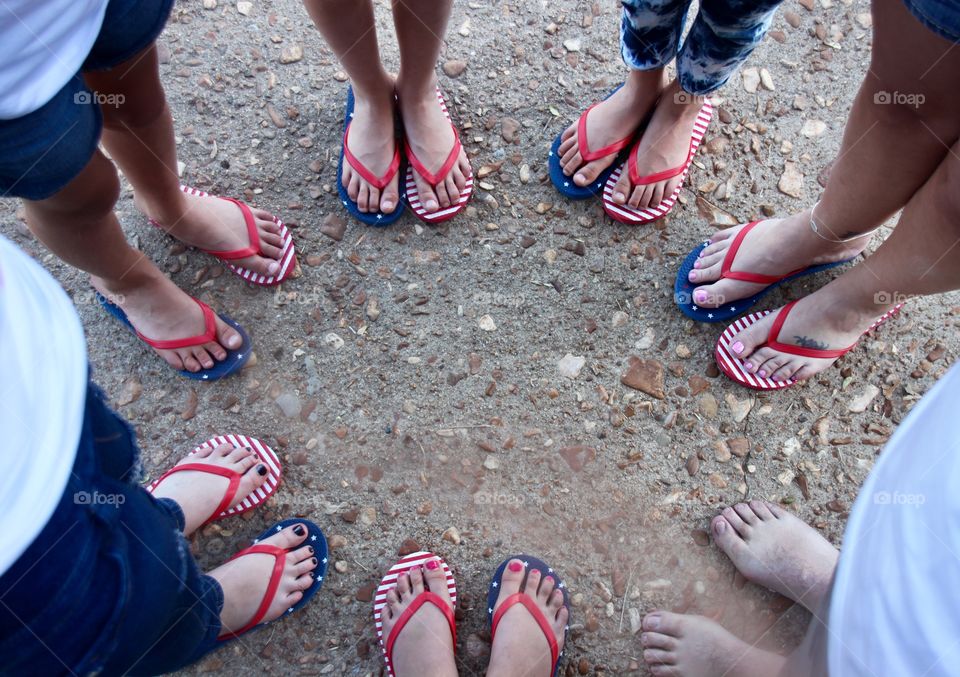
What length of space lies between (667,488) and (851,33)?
195cm

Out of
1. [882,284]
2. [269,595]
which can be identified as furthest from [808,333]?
[269,595]

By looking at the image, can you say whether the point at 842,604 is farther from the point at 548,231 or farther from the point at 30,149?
the point at 548,231

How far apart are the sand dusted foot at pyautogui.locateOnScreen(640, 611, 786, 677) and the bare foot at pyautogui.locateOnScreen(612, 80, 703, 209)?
1.32 meters

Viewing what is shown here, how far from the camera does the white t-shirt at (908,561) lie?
1.68 ft

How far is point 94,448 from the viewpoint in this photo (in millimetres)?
962

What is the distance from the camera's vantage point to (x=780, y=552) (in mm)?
1812

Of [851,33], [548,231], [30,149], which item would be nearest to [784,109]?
[851,33]

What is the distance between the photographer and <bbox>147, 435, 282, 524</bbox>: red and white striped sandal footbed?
1.84 metres

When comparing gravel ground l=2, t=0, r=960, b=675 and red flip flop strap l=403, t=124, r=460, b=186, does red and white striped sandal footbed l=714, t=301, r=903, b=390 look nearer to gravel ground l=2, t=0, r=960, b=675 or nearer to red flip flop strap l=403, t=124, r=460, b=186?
gravel ground l=2, t=0, r=960, b=675

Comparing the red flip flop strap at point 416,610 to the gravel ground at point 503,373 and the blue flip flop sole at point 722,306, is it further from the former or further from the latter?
the blue flip flop sole at point 722,306

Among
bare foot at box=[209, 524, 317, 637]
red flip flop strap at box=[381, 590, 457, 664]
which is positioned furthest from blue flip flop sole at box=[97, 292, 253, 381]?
red flip flop strap at box=[381, 590, 457, 664]

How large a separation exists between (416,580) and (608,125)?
1584 mm

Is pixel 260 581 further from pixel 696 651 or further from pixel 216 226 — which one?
pixel 696 651

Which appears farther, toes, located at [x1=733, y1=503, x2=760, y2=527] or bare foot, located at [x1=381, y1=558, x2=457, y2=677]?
toes, located at [x1=733, y1=503, x2=760, y2=527]
